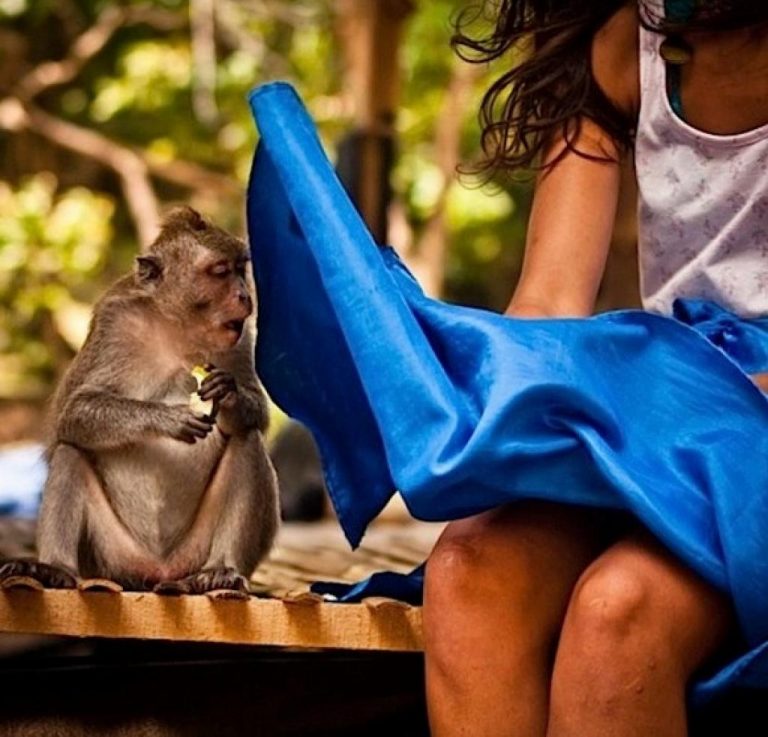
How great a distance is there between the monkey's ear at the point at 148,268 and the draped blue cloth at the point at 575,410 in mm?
1147

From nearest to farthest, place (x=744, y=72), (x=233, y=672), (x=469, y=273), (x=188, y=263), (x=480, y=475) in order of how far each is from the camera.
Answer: (x=480, y=475) → (x=744, y=72) → (x=233, y=672) → (x=188, y=263) → (x=469, y=273)

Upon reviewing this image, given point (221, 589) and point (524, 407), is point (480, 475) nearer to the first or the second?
point (524, 407)

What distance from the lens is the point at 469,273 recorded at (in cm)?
1547

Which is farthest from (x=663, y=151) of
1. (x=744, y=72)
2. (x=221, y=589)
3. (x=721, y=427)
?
(x=221, y=589)

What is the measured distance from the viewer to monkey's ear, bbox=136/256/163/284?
13.2 ft

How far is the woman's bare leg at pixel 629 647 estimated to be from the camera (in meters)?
2.32

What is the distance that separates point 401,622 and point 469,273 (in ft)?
41.1

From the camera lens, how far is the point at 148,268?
13.2ft

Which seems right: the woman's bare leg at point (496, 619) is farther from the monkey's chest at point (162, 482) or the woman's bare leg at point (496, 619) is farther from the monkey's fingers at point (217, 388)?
the monkey's chest at point (162, 482)

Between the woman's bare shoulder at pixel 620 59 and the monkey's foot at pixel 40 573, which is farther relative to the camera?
the monkey's foot at pixel 40 573

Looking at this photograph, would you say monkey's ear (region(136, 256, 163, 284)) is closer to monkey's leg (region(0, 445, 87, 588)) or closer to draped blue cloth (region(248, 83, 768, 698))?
monkey's leg (region(0, 445, 87, 588))

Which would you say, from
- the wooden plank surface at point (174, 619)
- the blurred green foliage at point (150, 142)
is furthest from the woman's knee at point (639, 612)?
the blurred green foliage at point (150, 142)

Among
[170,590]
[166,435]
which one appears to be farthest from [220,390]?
[170,590]

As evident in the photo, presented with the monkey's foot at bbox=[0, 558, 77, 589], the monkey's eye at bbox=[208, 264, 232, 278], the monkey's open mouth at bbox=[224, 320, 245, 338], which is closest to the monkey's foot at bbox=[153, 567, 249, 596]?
the monkey's foot at bbox=[0, 558, 77, 589]
